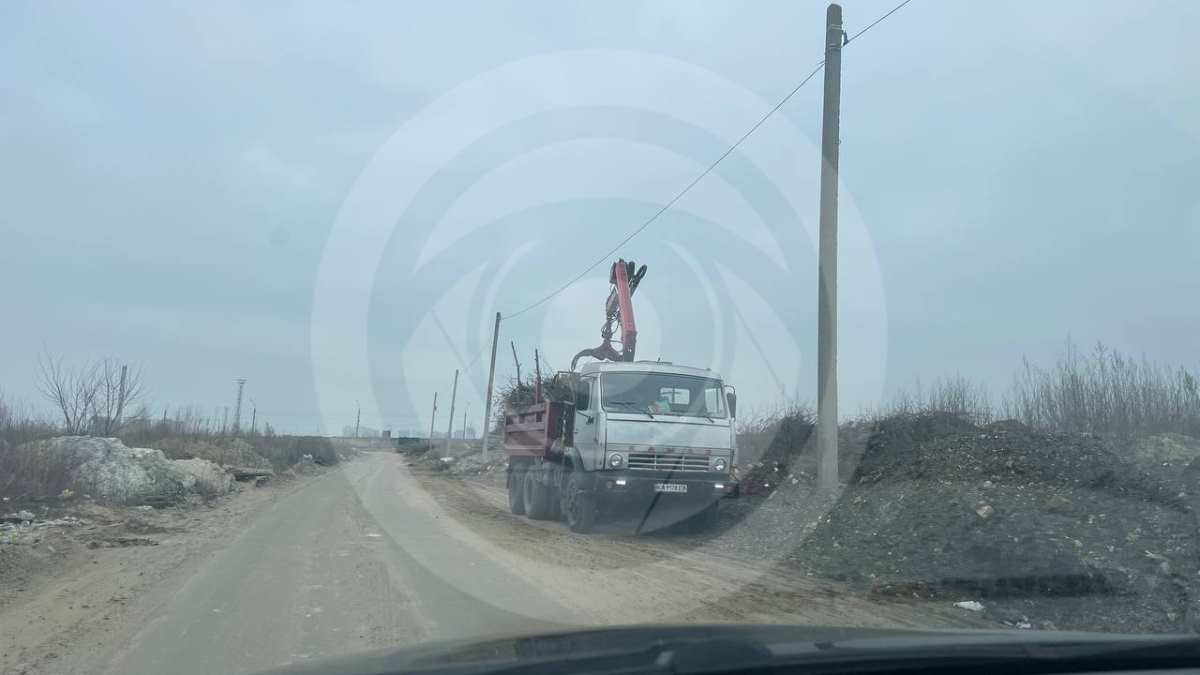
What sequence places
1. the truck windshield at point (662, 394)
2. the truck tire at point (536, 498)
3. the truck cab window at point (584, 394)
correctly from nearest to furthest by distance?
1. the truck windshield at point (662, 394)
2. the truck cab window at point (584, 394)
3. the truck tire at point (536, 498)

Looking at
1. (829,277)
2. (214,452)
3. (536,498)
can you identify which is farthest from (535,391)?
(214,452)

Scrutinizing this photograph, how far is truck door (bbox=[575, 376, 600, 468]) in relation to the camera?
47.4ft

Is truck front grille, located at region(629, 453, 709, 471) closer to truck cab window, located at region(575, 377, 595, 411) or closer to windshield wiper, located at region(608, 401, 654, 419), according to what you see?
windshield wiper, located at region(608, 401, 654, 419)

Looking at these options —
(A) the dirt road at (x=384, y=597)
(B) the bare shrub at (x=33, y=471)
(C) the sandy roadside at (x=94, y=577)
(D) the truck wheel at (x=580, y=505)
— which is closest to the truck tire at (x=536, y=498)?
(D) the truck wheel at (x=580, y=505)

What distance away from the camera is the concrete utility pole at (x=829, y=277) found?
13.3 meters

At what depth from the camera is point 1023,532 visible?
9.81m

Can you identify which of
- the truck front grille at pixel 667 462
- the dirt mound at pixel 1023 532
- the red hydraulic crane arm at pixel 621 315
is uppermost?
the red hydraulic crane arm at pixel 621 315

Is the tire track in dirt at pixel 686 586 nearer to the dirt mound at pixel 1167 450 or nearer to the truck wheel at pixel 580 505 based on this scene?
the truck wheel at pixel 580 505

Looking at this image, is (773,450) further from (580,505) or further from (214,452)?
(214,452)

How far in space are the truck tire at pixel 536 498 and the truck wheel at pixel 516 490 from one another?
2.08 ft

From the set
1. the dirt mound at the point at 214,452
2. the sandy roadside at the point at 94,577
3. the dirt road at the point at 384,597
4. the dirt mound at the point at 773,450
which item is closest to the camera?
the dirt road at the point at 384,597

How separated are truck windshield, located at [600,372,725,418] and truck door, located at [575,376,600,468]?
0.29 meters

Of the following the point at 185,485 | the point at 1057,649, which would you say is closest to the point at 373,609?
the point at 1057,649

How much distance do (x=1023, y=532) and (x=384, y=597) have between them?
21.5ft
